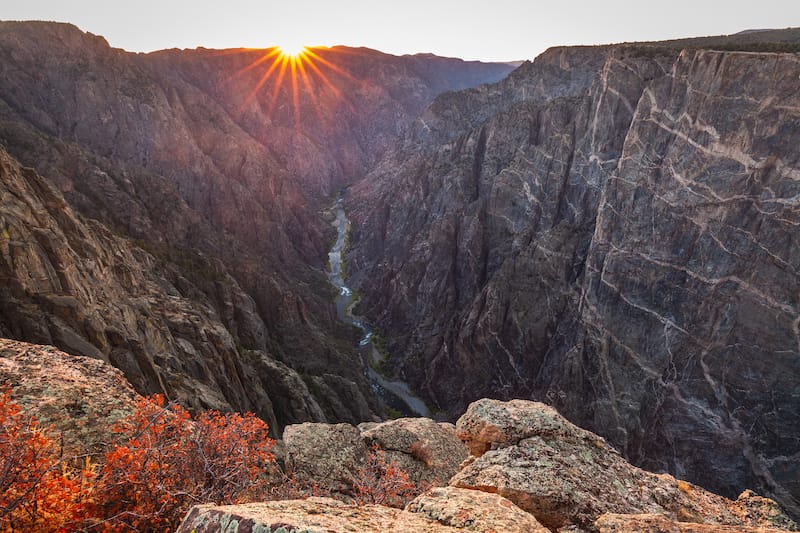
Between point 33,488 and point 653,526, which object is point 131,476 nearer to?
point 33,488

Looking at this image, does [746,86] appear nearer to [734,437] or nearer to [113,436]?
[734,437]

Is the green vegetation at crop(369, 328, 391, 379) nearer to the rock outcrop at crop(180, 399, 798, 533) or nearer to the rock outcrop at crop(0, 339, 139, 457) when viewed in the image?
the rock outcrop at crop(0, 339, 139, 457)

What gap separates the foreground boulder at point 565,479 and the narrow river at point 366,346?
49.4 meters

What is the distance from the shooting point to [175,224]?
205 ft

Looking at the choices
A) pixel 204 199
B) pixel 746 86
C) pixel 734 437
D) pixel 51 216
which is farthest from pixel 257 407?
pixel 204 199

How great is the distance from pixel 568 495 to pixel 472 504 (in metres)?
2.63

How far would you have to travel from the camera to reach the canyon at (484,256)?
3019 cm

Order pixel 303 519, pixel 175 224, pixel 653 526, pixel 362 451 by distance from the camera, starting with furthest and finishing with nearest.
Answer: pixel 175 224 → pixel 362 451 → pixel 653 526 → pixel 303 519

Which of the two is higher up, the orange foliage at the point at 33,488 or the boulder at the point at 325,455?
the orange foliage at the point at 33,488

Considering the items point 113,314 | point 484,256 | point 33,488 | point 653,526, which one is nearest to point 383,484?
point 653,526

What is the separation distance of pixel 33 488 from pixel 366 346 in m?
66.5

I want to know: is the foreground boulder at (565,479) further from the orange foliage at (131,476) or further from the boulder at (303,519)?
the orange foliage at (131,476)

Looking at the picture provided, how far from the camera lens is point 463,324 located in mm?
64250

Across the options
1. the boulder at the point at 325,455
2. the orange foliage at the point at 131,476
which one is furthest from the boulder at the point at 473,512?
the boulder at the point at 325,455
